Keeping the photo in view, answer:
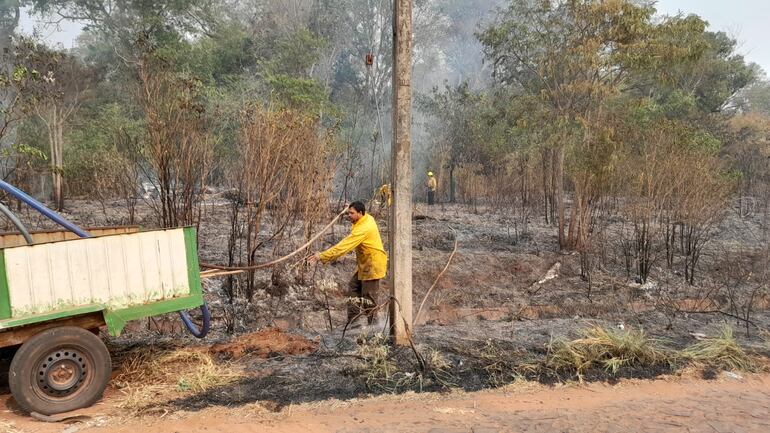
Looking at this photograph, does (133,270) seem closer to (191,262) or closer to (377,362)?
(191,262)

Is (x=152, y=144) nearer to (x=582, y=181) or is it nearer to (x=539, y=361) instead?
(x=539, y=361)

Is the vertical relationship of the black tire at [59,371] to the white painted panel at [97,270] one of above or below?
below

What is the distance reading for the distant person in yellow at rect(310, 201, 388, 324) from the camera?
5.57 metres

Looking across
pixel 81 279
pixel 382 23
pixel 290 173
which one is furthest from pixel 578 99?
pixel 382 23

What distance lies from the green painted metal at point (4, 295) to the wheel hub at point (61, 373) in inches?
15.6

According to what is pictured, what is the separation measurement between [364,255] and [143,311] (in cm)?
254

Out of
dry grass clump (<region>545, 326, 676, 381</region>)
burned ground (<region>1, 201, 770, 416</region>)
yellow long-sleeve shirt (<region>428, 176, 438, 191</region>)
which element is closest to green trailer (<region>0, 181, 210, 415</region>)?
burned ground (<region>1, 201, 770, 416</region>)

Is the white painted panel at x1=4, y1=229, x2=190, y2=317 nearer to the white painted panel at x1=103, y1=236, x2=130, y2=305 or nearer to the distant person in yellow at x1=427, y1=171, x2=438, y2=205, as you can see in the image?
the white painted panel at x1=103, y1=236, x2=130, y2=305

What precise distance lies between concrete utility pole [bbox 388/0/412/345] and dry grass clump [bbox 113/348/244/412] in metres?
1.60

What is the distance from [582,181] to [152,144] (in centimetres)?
770

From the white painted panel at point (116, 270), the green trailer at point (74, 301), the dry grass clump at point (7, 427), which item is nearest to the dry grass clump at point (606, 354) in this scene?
the green trailer at point (74, 301)

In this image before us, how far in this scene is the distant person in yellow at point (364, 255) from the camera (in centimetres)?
557

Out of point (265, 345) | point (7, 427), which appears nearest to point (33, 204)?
point (7, 427)

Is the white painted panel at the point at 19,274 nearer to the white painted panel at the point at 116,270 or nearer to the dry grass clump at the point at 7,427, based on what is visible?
the white painted panel at the point at 116,270
